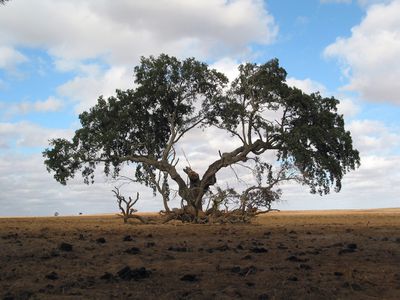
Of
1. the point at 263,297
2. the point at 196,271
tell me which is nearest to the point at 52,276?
the point at 196,271

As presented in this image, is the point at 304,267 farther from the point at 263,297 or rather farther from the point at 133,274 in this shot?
the point at 133,274

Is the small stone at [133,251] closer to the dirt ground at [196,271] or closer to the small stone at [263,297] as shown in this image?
the dirt ground at [196,271]

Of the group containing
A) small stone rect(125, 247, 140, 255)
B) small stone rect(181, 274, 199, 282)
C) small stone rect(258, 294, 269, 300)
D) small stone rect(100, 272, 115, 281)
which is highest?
small stone rect(125, 247, 140, 255)

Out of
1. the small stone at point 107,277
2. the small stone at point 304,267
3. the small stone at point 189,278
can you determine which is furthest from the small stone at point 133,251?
the small stone at point 304,267

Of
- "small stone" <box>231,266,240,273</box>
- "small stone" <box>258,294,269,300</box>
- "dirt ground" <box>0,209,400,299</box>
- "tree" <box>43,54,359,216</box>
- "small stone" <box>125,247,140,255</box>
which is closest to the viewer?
"small stone" <box>258,294,269,300</box>

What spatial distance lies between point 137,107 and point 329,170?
12.9 m

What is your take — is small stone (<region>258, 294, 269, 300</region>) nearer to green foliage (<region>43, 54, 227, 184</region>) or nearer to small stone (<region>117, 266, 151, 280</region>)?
small stone (<region>117, 266, 151, 280</region>)

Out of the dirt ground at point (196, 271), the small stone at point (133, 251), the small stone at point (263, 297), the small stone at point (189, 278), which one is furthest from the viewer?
the small stone at point (133, 251)

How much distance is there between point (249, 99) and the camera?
28922mm

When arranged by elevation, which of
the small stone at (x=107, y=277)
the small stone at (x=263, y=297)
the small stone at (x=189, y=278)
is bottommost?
the small stone at (x=263, y=297)

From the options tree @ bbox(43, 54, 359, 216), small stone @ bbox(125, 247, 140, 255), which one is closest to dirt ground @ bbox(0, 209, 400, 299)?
small stone @ bbox(125, 247, 140, 255)

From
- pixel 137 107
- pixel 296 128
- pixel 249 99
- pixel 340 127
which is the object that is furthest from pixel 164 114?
pixel 340 127

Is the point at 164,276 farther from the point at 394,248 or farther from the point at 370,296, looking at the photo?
the point at 394,248

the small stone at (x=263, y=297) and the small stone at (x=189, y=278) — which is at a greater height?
the small stone at (x=189, y=278)
